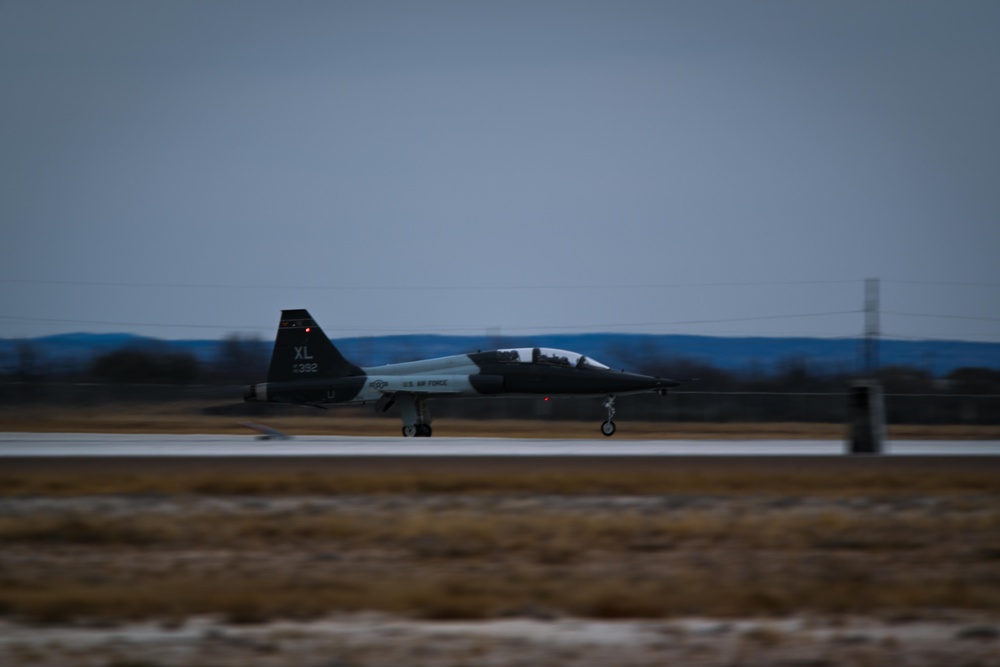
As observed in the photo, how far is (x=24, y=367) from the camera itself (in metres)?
43.2

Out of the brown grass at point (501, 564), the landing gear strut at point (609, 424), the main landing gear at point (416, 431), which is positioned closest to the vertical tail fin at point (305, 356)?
the main landing gear at point (416, 431)

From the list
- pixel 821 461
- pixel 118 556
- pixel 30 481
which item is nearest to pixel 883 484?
pixel 821 461

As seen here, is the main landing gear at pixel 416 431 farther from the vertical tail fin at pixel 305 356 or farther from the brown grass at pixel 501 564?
the brown grass at pixel 501 564

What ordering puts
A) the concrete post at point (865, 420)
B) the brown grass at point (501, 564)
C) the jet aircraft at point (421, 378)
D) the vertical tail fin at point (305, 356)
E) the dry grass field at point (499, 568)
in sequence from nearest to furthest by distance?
the dry grass field at point (499, 568), the brown grass at point (501, 564), the concrete post at point (865, 420), the jet aircraft at point (421, 378), the vertical tail fin at point (305, 356)

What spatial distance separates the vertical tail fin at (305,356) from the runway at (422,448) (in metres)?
4.15

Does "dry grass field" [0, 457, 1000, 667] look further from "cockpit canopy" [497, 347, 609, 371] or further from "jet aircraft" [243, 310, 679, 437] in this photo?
"cockpit canopy" [497, 347, 609, 371]

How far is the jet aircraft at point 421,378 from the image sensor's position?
96.6ft

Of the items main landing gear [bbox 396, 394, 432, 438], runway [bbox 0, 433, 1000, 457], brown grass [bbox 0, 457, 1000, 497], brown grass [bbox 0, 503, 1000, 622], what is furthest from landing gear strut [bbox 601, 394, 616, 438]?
brown grass [bbox 0, 503, 1000, 622]

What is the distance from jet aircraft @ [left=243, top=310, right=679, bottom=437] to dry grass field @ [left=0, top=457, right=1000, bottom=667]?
12.3 meters

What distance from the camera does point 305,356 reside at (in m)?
30.5

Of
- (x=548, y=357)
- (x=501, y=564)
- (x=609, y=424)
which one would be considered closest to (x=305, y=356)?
(x=548, y=357)

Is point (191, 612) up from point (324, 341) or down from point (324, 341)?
down

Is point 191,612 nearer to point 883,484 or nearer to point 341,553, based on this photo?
point 341,553

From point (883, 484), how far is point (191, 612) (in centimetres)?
1110
